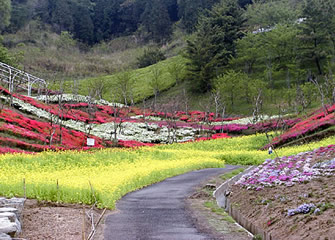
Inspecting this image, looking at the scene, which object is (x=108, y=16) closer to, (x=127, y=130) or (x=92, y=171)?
(x=127, y=130)

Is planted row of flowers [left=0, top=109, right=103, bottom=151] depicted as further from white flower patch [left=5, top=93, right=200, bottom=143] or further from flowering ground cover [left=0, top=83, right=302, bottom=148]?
white flower patch [left=5, top=93, right=200, bottom=143]

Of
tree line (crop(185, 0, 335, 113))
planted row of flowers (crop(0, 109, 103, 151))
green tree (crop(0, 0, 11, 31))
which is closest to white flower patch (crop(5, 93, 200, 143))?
planted row of flowers (crop(0, 109, 103, 151))

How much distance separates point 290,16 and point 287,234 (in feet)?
296

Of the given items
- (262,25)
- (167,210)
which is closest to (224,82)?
(262,25)

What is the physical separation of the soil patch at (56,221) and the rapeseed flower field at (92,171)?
680 mm

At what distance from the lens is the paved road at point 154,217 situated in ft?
36.9

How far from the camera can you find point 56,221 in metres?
11.7

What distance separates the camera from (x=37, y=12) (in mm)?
148125

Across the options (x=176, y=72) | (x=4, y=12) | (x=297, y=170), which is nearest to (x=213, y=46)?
(x=176, y=72)

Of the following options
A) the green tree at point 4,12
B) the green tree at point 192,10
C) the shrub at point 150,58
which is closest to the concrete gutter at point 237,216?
the shrub at point 150,58

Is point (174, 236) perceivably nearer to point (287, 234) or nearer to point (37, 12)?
point (287, 234)

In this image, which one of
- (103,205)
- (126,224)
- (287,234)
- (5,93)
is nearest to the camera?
(287,234)

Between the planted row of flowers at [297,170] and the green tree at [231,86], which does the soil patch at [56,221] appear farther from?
the green tree at [231,86]

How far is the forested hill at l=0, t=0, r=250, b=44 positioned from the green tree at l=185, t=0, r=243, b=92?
1553 inches
